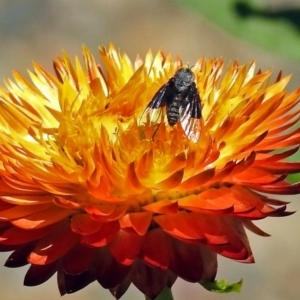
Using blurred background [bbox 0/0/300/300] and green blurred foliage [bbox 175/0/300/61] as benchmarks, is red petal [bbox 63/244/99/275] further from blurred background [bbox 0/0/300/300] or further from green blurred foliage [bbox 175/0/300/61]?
blurred background [bbox 0/0/300/300]

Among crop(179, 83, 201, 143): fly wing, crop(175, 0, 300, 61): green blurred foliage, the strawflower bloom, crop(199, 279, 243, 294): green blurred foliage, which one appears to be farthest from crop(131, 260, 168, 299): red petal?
crop(175, 0, 300, 61): green blurred foliage

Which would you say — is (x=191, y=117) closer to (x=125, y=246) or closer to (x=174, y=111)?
(x=174, y=111)

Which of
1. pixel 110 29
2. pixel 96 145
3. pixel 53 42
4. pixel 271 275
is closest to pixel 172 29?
pixel 110 29

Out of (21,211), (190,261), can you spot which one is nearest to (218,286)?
(190,261)

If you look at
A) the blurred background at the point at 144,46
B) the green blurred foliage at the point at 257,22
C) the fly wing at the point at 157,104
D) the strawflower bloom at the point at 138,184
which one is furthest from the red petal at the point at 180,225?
the blurred background at the point at 144,46

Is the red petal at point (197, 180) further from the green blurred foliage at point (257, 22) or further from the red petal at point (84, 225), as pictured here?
the green blurred foliage at point (257, 22)
